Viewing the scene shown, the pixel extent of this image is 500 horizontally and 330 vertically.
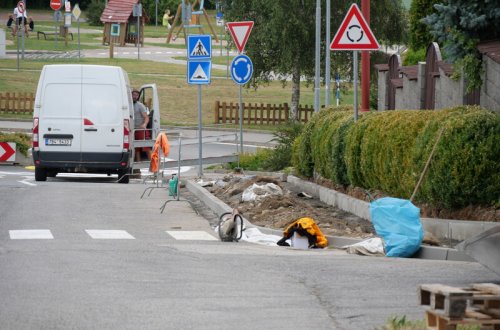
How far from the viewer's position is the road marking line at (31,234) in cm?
1622

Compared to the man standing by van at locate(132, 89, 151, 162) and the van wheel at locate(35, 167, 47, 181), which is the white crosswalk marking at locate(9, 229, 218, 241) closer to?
the van wheel at locate(35, 167, 47, 181)

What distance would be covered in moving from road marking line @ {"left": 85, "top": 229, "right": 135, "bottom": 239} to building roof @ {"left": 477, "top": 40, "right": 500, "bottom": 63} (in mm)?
5264

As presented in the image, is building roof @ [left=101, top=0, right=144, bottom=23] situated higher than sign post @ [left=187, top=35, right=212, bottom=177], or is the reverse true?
building roof @ [left=101, top=0, right=144, bottom=23]

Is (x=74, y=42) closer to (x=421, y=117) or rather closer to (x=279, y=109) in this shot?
(x=279, y=109)

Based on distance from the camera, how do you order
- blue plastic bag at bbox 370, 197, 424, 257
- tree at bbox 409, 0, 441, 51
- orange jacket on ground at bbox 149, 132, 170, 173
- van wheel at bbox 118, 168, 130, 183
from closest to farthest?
blue plastic bag at bbox 370, 197, 424, 257 → orange jacket on ground at bbox 149, 132, 170, 173 → tree at bbox 409, 0, 441, 51 → van wheel at bbox 118, 168, 130, 183

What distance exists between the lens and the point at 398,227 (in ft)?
48.5

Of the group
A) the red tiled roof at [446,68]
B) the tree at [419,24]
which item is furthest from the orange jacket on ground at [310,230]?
the tree at [419,24]

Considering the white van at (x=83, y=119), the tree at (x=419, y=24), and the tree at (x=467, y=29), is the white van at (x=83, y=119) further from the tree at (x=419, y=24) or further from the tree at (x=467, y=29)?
the tree at (x=467, y=29)

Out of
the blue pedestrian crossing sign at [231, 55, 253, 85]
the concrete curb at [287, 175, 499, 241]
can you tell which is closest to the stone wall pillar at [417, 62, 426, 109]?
the concrete curb at [287, 175, 499, 241]

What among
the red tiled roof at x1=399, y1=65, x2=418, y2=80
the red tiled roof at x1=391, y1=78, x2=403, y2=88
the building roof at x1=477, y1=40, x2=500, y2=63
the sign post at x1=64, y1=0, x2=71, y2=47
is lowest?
the red tiled roof at x1=391, y1=78, x2=403, y2=88

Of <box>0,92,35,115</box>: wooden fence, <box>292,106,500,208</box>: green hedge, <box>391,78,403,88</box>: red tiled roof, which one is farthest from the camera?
<box>0,92,35,115</box>: wooden fence

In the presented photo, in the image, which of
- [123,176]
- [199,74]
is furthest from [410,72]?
[123,176]

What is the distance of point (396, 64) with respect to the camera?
26625 mm

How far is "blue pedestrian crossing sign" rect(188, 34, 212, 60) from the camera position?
27062 mm
